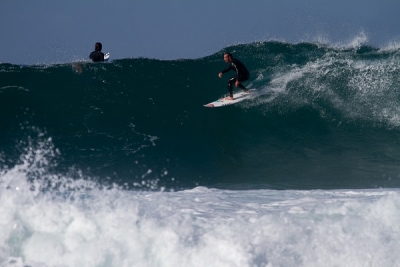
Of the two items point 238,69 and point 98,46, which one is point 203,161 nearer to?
point 238,69

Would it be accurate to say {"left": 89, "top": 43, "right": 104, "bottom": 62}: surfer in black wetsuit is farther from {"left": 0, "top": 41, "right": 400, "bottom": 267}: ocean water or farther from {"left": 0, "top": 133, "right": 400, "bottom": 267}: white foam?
{"left": 0, "top": 133, "right": 400, "bottom": 267}: white foam

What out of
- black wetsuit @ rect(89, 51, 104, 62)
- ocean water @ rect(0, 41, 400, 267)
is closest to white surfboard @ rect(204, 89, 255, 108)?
ocean water @ rect(0, 41, 400, 267)

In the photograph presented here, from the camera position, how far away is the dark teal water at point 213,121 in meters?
9.55

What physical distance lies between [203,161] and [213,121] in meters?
1.62

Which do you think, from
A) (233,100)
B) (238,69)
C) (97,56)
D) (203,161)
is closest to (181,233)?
(203,161)

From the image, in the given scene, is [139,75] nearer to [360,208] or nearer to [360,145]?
[360,145]

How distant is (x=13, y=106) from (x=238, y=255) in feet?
28.5

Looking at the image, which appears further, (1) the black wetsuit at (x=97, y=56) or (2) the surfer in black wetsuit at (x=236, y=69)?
(1) the black wetsuit at (x=97, y=56)

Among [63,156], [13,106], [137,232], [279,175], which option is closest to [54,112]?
[13,106]

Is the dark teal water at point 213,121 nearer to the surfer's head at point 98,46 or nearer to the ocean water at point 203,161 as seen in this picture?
the ocean water at point 203,161

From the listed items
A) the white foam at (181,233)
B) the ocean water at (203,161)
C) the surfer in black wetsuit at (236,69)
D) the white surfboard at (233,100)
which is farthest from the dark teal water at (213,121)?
the white foam at (181,233)

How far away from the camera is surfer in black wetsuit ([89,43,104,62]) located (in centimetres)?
1338

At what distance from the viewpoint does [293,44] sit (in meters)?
14.1

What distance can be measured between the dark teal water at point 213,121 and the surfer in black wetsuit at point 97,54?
0.20 m
